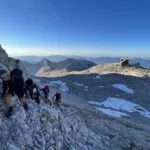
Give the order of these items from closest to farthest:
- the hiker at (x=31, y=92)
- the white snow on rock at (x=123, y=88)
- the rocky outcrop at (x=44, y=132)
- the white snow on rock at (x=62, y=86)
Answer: the rocky outcrop at (x=44, y=132), the hiker at (x=31, y=92), the white snow on rock at (x=62, y=86), the white snow on rock at (x=123, y=88)

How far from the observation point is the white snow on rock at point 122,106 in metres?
63.6

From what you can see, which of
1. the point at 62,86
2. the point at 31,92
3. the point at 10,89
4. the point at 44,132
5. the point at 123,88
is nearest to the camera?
the point at 10,89

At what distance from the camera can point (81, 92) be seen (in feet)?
267

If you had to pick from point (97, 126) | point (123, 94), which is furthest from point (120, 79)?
point (97, 126)

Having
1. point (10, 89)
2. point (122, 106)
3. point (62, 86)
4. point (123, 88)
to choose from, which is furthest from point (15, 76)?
point (123, 88)

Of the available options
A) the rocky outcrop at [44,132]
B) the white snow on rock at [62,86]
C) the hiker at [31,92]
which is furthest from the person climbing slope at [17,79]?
the white snow on rock at [62,86]

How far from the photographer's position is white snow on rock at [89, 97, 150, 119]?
63562 mm

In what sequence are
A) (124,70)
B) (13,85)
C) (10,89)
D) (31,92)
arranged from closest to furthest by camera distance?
(13,85) → (10,89) → (31,92) → (124,70)

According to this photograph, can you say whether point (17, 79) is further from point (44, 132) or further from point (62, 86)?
point (62, 86)

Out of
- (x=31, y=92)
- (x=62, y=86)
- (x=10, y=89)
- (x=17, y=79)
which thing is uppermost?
(x=17, y=79)

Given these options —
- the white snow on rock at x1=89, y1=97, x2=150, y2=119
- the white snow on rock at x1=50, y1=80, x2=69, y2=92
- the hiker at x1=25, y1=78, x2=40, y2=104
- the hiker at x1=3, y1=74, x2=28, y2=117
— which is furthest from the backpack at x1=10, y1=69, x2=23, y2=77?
the white snow on rock at x1=50, y1=80, x2=69, y2=92

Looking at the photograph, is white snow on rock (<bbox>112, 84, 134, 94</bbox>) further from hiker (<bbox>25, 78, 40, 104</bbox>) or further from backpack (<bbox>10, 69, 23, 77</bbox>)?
backpack (<bbox>10, 69, 23, 77</bbox>)

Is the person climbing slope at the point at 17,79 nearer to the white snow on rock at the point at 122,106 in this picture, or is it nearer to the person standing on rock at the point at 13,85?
the person standing on rock at the point at 13,85

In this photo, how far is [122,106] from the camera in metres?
66.9
